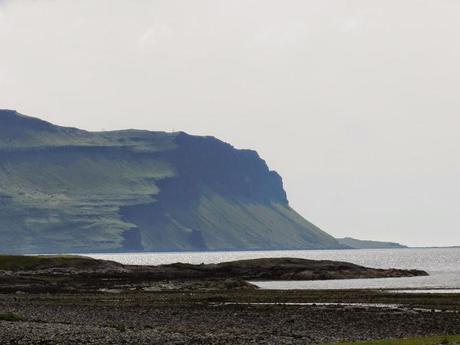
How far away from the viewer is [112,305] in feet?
268

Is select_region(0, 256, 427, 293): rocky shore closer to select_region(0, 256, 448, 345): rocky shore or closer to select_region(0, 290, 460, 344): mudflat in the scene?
select_region(0, 256, 448, 345): rocky shore

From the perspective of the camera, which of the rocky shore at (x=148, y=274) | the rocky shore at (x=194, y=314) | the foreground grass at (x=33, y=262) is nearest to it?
the rocky shore at (x=194, y=314)

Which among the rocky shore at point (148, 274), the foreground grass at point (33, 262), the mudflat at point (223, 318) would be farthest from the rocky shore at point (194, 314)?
the foreground grass at point (33, 262)

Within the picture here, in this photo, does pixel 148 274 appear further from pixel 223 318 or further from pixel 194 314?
pixel 223 318

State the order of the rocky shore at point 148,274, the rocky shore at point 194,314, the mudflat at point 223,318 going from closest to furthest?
1. the mudflat at point 223,318
2. the rocky shore at point 194,314
3. the rocky shore at point 148,274

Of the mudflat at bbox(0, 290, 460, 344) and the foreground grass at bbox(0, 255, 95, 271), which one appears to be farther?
the foreground grass at bbox(0, 255, 95, 271)

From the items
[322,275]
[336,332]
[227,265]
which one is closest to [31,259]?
[227,265]

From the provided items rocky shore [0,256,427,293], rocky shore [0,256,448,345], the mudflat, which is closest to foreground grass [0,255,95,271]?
rocky shore [0,256,427,293]

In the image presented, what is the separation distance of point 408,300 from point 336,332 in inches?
1273

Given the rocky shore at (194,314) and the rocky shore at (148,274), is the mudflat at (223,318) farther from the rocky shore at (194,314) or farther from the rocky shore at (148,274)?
the rocky shore at (148,274)

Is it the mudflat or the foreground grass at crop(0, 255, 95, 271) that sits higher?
the foreground grass at crop(0, 255, 95, 271)

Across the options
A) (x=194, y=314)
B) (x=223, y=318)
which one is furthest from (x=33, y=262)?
(x=223, y=318)

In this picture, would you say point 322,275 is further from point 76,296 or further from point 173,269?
point 76,296

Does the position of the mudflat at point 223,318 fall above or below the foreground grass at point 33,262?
below
